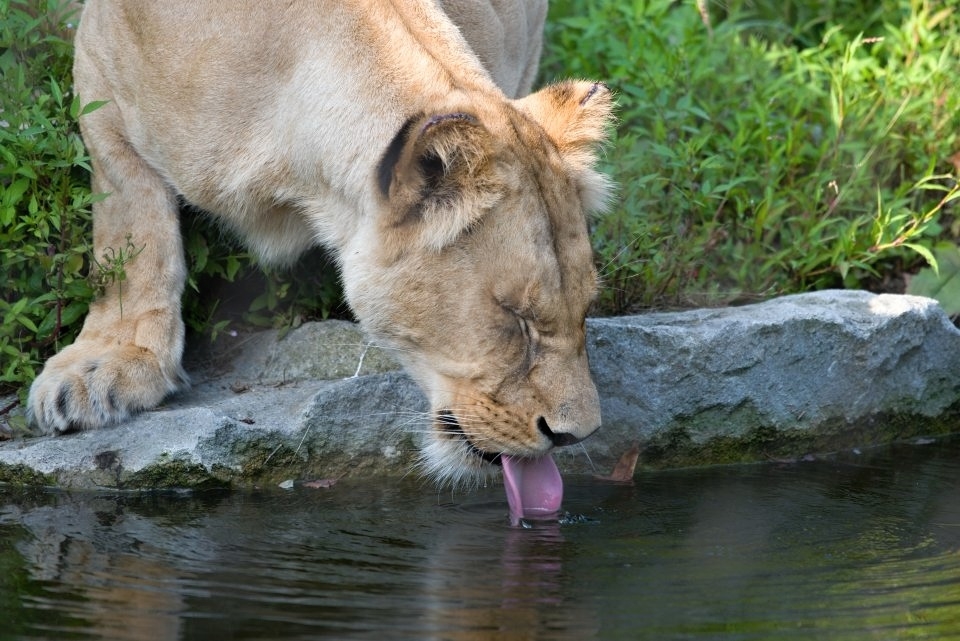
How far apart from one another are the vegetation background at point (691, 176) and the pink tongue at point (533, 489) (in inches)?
46.2

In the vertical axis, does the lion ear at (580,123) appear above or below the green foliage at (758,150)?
above

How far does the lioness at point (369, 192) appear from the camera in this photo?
12.0ft

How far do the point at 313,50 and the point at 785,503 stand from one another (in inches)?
76.5

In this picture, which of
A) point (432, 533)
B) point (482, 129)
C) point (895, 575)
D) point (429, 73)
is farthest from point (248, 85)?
point (895, 575)

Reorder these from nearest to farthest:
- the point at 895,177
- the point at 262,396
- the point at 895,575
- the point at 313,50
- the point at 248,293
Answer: the point at 895,575 → the point at 313,50 → the point at 262,396 → the point at 248,293 → the point at 895,177

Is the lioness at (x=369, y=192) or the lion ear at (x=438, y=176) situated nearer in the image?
the lion ear at (x=438, y=176)

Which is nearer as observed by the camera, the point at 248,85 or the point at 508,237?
the point at 508,237

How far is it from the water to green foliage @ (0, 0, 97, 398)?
0.71 metres

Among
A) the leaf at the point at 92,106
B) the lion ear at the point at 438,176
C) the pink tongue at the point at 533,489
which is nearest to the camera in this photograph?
the lion ear at the point at 438,176

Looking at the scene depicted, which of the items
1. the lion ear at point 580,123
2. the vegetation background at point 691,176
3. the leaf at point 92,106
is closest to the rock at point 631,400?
the vegetation background at point 691,176

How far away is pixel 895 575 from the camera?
3.38 meters

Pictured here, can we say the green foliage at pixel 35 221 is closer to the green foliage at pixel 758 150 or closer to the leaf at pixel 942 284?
the green foliage at pixel 758 150

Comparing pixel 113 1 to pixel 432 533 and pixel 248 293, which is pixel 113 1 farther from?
pixel 432 533

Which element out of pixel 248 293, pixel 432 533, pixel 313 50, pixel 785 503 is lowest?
pixel 785 503
